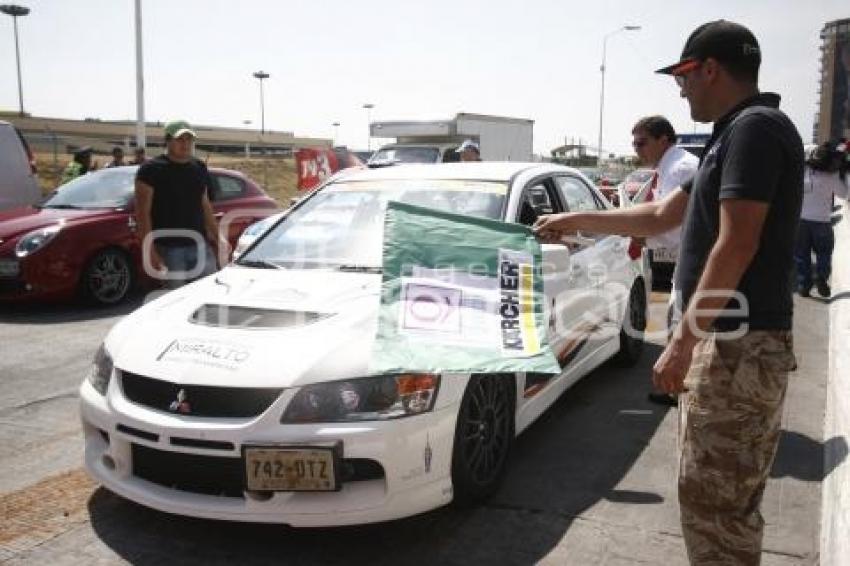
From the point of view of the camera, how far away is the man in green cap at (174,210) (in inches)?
224

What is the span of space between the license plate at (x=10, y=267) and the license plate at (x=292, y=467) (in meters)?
6.01

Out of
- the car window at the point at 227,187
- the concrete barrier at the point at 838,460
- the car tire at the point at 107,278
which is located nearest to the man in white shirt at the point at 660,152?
the concrete barrier at the point at 838,460

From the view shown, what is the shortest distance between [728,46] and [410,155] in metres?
16.0

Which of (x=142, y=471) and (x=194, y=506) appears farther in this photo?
(x=142, y=471)

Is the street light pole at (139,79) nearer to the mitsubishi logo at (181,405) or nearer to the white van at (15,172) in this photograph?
the white van at (15,172)

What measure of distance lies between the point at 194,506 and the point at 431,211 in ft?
4.98

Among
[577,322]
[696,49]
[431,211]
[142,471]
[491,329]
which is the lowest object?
[142,471]

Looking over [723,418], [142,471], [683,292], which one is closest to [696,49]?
[683,292]

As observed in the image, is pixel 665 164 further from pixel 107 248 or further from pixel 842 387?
pixel 107 248

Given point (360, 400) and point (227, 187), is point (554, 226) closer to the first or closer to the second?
→ point (360, 400)

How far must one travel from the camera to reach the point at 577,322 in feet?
15.6

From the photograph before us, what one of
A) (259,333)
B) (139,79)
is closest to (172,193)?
(259,333)

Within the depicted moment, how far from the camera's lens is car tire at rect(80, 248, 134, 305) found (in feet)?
27.1

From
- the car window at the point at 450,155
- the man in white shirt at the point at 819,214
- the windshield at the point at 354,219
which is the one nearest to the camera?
the windshield at the point at 354,219
